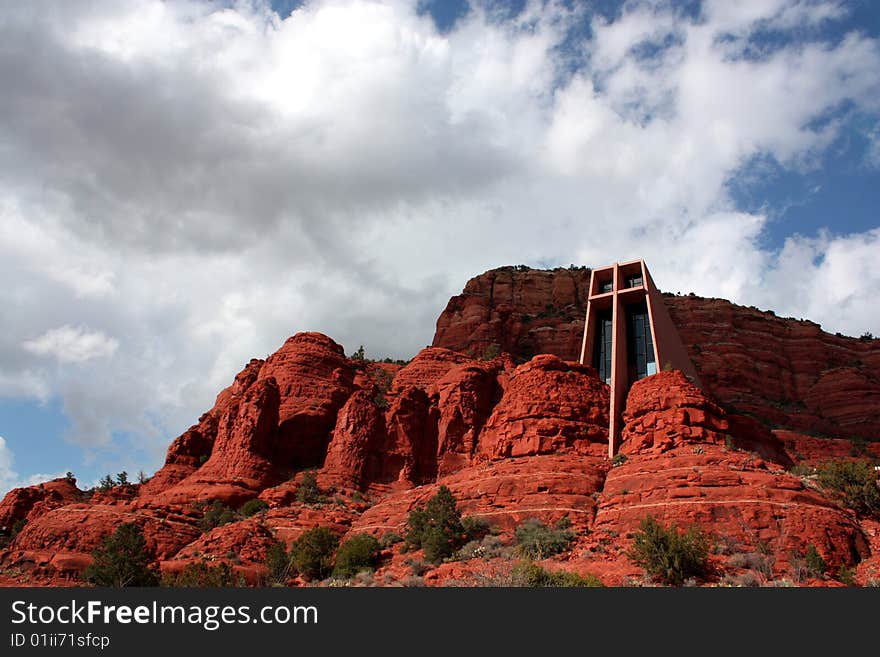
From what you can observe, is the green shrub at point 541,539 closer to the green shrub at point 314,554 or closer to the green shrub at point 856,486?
the green shrub at point 314,554

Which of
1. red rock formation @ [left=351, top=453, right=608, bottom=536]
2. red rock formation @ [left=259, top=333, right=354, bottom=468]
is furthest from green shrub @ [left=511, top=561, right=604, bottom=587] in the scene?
red rock formation @ [left=259, top=333, right=354, bottom=468]

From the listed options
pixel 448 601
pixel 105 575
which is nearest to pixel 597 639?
pixel 448 601

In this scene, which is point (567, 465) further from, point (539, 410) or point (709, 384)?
point (709, 384)

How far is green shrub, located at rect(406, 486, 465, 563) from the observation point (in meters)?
31.5

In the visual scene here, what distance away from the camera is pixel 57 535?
39719 millimetres

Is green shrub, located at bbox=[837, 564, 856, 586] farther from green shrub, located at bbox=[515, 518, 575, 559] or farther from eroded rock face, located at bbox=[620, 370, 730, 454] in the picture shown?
eroded rock face, located at bbox=[620, 370, 730, 454]

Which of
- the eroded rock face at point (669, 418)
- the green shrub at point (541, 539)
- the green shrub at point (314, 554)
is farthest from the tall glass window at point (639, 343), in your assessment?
the green shrub at point (314, 554)

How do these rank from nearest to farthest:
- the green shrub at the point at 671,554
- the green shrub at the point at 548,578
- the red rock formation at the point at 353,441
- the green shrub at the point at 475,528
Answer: the green shrub at the point at 548,578 → the green shrub at the point at 671,554 → the green shrub at the point at 475,528 → the red rock formation at the point at 353,441

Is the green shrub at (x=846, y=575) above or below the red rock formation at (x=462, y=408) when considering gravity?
below

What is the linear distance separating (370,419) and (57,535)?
19.2m

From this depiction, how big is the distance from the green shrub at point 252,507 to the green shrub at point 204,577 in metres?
9.20

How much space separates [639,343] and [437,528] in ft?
85.1

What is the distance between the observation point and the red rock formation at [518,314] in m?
80.9

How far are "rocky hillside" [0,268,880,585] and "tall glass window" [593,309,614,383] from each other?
6.96m
